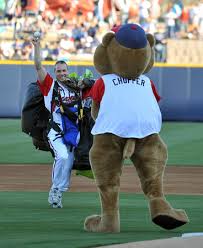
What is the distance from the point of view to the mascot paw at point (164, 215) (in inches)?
298

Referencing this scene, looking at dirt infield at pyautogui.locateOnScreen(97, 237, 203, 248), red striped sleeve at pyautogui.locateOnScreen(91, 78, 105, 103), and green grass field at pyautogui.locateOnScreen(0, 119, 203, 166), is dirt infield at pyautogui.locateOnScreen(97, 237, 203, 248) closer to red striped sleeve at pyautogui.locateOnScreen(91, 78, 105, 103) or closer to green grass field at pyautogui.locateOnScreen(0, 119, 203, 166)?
red striped sleeve at pyautogui.locateOnScreen(91, 78, 105, 103)

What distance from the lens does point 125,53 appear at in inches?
303

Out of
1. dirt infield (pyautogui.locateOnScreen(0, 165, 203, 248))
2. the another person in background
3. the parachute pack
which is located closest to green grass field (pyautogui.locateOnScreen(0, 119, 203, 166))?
dirt infield (pyautogui.locateOnScreen(0, 165, 203, 248))

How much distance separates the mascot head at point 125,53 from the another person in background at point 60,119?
A: 1.95 metres

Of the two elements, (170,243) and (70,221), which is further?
(70,221)

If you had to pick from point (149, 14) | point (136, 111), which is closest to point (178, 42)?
point (149, 14)

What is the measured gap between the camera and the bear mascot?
7664mm

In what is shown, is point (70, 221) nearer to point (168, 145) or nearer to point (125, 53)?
point (125, 53)

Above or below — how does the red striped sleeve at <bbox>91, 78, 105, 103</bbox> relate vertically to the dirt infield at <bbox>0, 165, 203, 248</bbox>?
above

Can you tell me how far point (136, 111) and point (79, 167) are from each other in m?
2.37

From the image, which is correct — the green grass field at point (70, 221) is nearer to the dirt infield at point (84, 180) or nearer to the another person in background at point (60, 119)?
the another person in background at point (60, 119)

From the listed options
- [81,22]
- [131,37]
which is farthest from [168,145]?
[131,37]

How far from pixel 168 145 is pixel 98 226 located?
1154 centimetres

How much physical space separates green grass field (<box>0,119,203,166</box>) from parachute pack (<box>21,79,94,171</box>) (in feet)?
20.6
